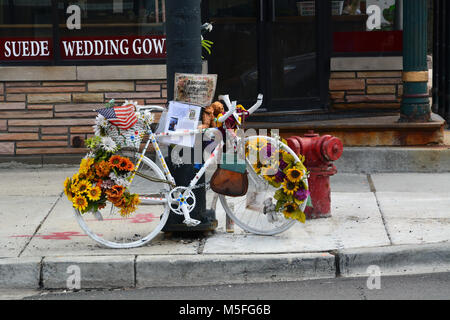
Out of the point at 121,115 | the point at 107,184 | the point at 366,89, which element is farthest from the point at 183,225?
the point at 366,89

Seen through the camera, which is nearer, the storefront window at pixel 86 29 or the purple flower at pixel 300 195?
the purple flower at pixel 300 195

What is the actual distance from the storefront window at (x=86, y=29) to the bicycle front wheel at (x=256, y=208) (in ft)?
10.4

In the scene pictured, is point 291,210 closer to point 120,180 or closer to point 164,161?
point 164,161

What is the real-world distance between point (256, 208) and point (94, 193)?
1.32 meters

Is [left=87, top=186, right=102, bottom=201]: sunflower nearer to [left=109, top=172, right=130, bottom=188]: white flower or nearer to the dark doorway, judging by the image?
[left=109, top=172, right=130, bottom=188]: white flower

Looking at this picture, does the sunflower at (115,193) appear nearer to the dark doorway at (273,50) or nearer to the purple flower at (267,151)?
the purple flower at (267,151)

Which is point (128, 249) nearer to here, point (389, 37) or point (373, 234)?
point (373, 234)

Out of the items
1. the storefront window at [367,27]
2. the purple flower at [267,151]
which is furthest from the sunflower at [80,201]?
the storefront window at [367,27]

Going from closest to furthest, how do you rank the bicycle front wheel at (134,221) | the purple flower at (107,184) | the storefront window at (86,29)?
the purple flower at (107,184) < the bicycle front wheel at (134,221) < the storefront window at (86,29)

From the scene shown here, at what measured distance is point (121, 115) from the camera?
6258mm

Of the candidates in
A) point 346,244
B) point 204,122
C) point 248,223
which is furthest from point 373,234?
point 204,122

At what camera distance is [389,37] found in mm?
10000

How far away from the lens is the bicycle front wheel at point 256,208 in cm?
667
